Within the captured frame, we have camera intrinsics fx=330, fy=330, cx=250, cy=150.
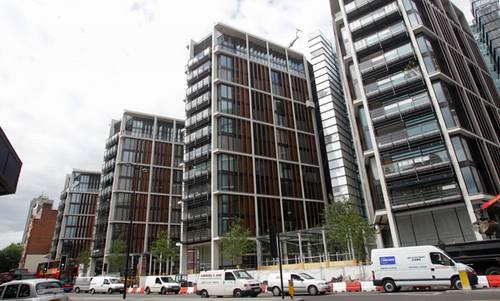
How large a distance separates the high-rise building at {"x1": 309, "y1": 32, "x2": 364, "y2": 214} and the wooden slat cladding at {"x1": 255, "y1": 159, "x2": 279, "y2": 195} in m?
10.9

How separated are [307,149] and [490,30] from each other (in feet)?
132

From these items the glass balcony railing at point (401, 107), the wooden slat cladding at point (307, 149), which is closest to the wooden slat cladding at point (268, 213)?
the wooden slat cladding at point (307, 149)

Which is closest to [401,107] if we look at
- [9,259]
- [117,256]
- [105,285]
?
[105,285]

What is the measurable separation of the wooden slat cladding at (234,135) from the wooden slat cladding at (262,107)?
360 centimetres

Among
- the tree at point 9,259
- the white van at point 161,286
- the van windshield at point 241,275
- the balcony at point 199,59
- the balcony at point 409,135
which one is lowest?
the white van at point 161,286

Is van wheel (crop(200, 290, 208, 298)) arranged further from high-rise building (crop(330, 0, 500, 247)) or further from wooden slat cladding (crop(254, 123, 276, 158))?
wooden slat cladding (crop(254, 123, 276, 158))

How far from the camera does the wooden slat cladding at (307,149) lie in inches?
2446

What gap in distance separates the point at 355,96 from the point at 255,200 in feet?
70.6

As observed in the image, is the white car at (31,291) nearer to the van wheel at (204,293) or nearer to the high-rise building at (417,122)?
the van wheel at (204,293)

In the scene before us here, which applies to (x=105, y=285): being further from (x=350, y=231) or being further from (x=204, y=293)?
(x=350, y=231)

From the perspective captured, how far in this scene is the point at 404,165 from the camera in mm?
35406

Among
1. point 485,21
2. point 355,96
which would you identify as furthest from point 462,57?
point 485,21

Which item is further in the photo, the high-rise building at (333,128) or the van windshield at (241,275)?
the high-rise building at (333,128)

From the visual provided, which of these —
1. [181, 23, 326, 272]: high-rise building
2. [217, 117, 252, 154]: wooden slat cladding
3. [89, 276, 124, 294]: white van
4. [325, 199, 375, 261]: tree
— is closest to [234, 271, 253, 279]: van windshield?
[325, 199, 375, 261]: tree
